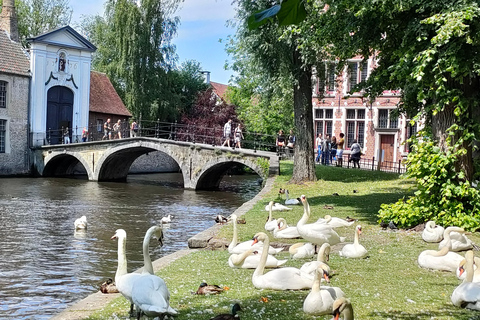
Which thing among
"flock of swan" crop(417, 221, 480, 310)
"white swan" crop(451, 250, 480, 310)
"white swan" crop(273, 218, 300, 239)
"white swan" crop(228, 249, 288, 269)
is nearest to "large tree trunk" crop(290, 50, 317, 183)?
"white swan" crop(273, 218, 300, 239)

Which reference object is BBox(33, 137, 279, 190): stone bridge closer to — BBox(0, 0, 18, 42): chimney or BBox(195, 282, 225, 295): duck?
BBox(0, 0, 18, 42): chimney

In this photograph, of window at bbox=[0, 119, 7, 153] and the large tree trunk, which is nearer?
the large tree trunk

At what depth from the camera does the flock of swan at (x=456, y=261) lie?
6324 millimetres

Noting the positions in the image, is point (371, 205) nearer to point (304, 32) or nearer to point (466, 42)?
point (304, 32)

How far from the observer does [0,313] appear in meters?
8.36

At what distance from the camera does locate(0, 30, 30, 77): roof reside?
122ft

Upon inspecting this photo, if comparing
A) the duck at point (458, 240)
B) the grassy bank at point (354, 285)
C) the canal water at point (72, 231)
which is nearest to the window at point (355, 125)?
the canal water at point (72, 231)

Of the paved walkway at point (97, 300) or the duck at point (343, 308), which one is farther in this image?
the paved walkway at point (97, 300)

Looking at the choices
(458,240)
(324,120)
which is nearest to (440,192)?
(458,240)

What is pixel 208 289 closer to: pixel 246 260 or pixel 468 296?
pixel 246 260

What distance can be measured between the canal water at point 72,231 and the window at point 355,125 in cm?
1159

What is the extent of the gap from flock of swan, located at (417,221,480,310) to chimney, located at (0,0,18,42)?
1424 inches

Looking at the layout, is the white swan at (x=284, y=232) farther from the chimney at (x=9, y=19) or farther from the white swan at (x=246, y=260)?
the chimney at (x=9, y=19)

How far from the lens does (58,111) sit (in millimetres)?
40500
